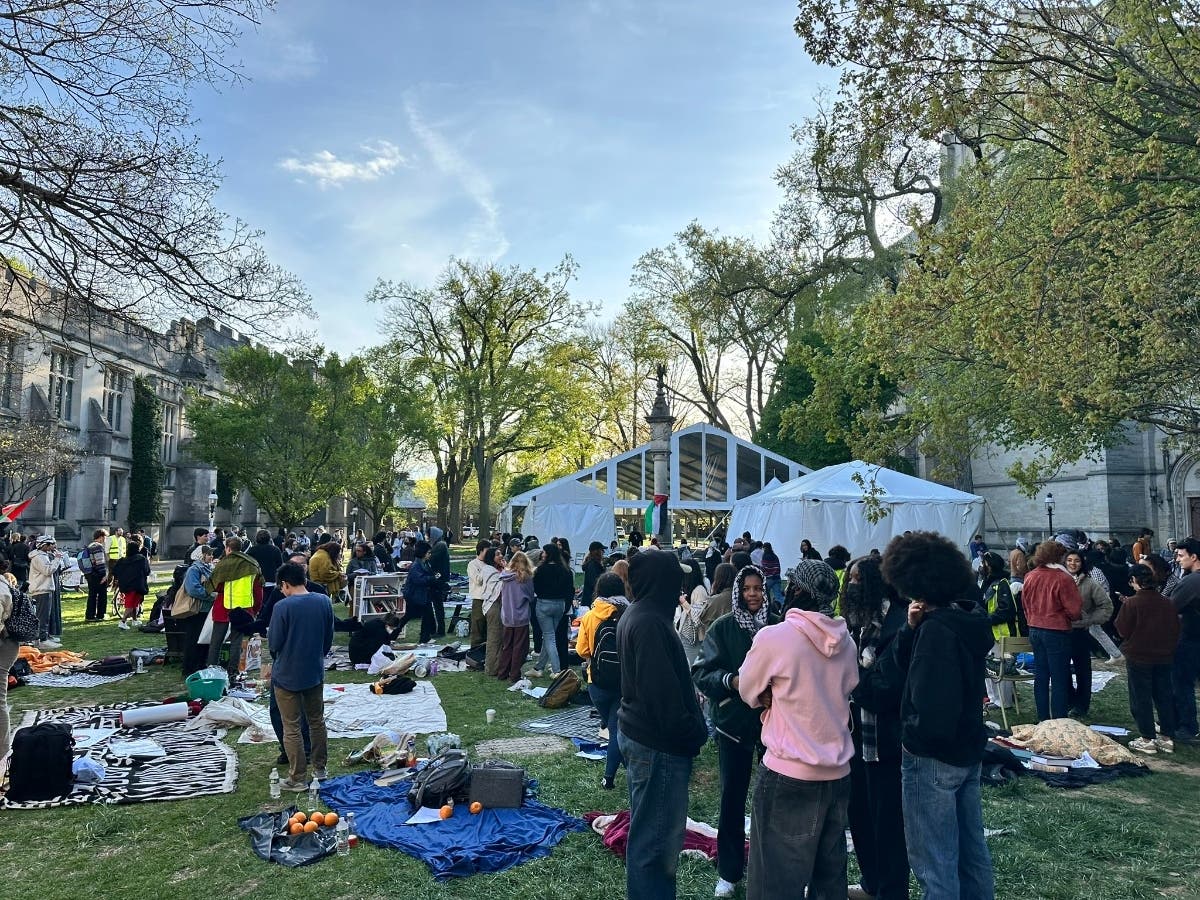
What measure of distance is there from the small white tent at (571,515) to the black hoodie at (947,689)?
23.3 m

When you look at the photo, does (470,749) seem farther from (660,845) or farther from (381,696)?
(660,845)

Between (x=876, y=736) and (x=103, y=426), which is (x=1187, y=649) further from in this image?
(x=103, y=426)

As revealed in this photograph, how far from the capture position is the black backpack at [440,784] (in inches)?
227

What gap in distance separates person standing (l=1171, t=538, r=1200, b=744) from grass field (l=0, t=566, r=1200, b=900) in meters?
1.14

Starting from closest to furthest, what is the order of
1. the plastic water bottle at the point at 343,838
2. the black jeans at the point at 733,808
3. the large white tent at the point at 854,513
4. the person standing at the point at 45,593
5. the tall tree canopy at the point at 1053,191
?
the black jeans at the point at 733,808
the plastic water bottle at the point at 343,838
the tall tree canopy at the point at 1053,191
the person standing at the point at 45,593
the large white tent at the point at 854,513

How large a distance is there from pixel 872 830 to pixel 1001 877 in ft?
3.50

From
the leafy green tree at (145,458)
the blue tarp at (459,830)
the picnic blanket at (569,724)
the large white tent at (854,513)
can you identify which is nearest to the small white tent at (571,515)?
the large white tent at (854,513)

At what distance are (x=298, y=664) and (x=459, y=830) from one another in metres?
1.78

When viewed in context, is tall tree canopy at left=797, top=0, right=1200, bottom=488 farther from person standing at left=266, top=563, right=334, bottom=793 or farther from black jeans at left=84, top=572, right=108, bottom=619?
black jeans at left=84, top=572, right=108, bottom=619

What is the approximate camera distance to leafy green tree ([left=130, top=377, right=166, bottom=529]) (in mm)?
34344

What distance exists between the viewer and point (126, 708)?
8312mm

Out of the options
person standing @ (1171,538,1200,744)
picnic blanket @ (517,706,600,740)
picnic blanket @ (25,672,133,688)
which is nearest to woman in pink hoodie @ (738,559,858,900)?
picnic blanket @ (517,706,600,740)

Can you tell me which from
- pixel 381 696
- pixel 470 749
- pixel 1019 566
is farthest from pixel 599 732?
pixel 1019 566

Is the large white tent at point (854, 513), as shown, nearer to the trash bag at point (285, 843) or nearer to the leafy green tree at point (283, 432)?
the trash bag at point (285, 843)
